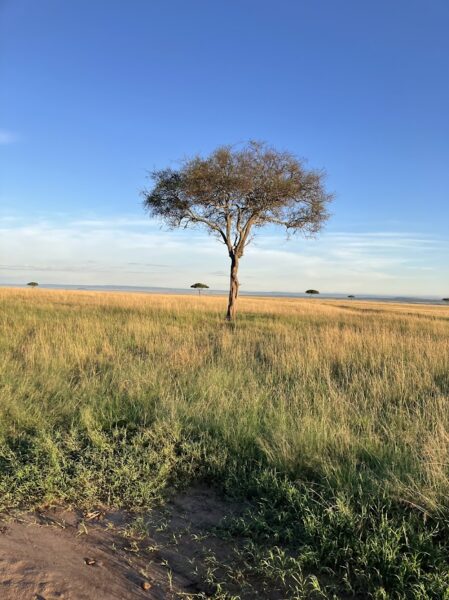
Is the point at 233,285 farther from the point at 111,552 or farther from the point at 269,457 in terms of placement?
the point at 111,552

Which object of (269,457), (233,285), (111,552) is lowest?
(111,552)

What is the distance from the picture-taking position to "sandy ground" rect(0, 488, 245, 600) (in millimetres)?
2455

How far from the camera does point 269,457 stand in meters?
3.97

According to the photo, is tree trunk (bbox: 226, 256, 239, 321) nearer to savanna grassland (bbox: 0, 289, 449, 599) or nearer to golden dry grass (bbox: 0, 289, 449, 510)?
golden dry grass (bbox: 0, 289, 449, 510)

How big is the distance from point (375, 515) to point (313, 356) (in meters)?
5.99

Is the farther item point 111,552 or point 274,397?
point 274,397

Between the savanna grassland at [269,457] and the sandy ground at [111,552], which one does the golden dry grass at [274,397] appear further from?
the sandy ground at [111,552]

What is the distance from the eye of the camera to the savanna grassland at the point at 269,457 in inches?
105

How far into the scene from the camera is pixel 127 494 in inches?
137

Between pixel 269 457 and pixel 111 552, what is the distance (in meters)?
1.61

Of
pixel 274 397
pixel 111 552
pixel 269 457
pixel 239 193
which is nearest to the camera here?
pixel 111 552

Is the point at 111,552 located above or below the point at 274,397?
below

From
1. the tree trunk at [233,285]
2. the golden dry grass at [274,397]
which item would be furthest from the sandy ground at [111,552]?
the tree trunk at [233,285]

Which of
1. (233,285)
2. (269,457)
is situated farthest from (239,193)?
(269,457)
